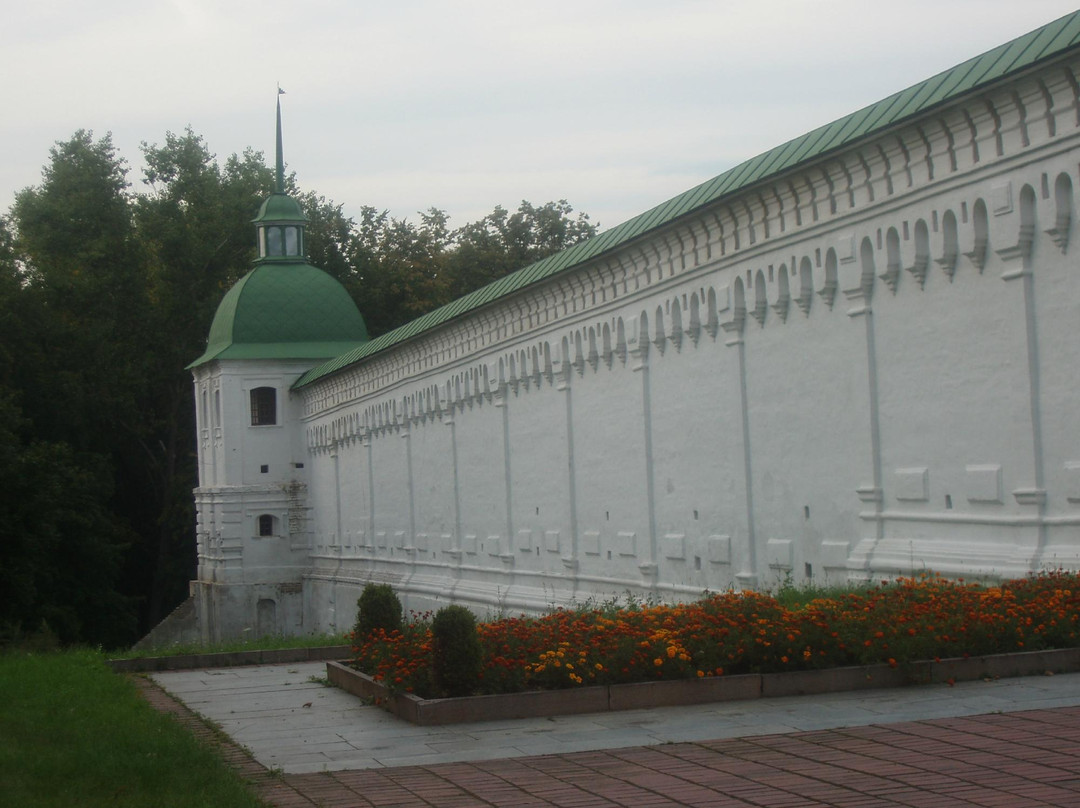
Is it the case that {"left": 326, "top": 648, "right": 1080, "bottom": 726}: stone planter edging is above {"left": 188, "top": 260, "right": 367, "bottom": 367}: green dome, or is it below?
below

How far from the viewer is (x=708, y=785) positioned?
6.78 meters

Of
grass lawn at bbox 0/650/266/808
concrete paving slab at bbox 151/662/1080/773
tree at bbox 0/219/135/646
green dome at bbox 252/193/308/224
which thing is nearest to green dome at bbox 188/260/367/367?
green dome at bbox 252/193/308/224

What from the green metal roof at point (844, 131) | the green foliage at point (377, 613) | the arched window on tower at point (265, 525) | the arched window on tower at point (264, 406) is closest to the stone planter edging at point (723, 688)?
the green foliage at point (377, 613)

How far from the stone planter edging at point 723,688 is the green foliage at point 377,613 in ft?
9.01

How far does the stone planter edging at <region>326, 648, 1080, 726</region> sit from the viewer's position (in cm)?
924

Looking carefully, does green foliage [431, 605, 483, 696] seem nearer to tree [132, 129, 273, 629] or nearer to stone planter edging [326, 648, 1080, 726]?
stone planter edging [326, 648, 1080, 726]

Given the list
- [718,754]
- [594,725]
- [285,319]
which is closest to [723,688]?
[594,725]

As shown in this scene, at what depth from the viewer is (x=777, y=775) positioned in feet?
22.6

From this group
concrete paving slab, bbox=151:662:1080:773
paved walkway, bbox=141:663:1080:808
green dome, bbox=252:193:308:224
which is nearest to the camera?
paved walkway, bbox=141:663:1080:808

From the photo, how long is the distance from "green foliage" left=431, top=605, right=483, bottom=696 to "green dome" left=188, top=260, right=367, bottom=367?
34.3m

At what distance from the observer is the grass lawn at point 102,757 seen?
23.0ft

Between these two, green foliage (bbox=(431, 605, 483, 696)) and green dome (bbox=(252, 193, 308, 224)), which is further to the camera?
green dome (bbox=(252, 193, 308, 224))

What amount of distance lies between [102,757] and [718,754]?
10.3 ft

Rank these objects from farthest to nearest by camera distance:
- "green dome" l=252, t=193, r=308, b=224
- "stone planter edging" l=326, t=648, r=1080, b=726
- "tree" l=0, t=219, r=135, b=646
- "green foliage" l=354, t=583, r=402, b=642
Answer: "green dome" l=252, t=193, r=308, b=224, "tree" l=0, t=219, r=135, b=646, "green foliage" l=354, t=583, r=402, b=642, "stone planter edging" l=326, t=648, r=1080, b=726
